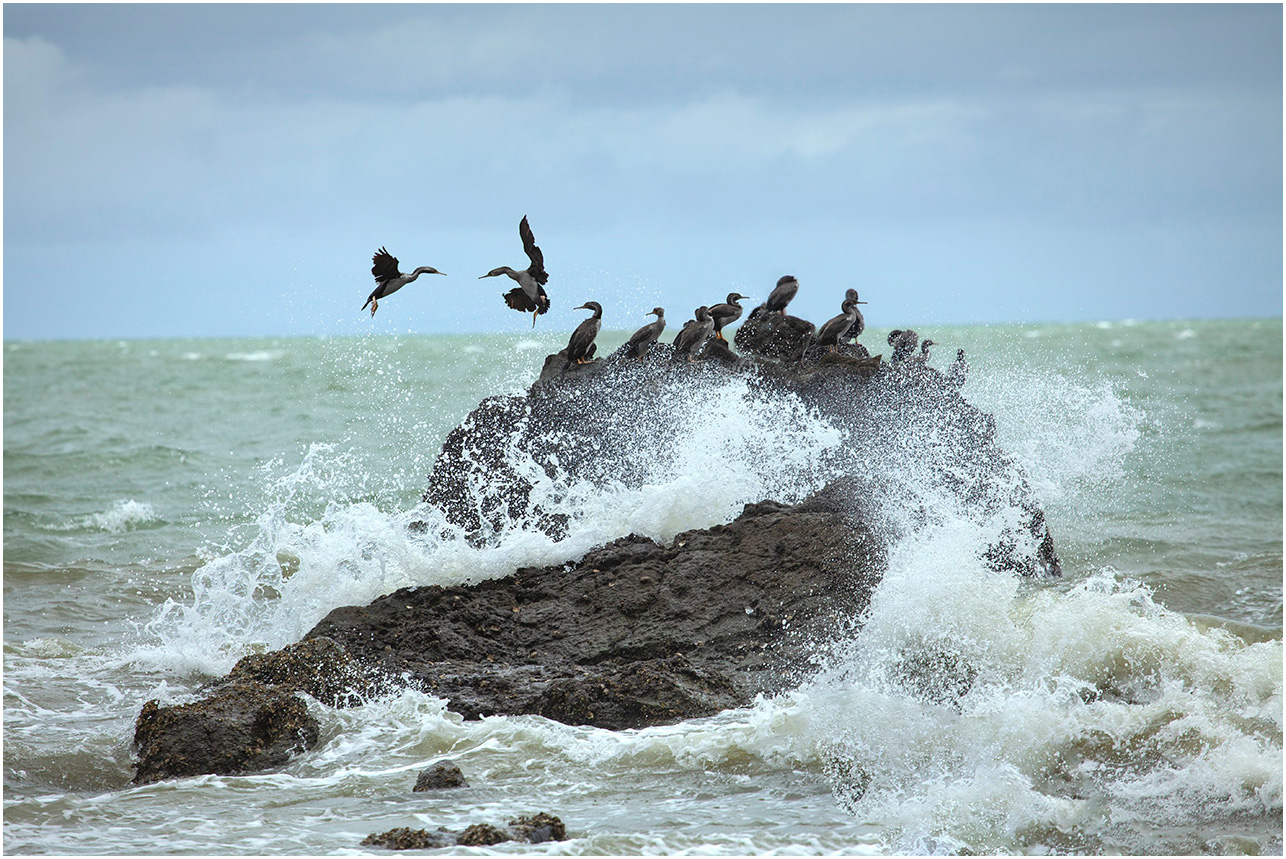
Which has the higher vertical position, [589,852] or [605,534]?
[605,534]

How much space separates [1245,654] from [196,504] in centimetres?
1196

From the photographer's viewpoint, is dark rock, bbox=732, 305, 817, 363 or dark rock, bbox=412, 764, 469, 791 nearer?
dark rock, bbox=412, 764, 469, 791

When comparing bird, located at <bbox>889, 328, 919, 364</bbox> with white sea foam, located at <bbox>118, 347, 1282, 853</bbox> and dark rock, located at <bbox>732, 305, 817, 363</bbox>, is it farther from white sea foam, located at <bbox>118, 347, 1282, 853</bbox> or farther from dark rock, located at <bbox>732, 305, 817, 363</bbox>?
white sea foam, located at <bbox>118, 347, 1282, 853</bbox>

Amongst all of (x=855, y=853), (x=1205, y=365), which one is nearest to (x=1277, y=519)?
(x=855, y=853)

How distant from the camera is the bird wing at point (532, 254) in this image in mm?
7457

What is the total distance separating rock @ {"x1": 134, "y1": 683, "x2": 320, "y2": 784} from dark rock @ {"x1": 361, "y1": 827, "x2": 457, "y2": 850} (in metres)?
1.09

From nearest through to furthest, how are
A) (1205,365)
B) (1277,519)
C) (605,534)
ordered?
1. (605,534)
2. (1277,519)
3. (1205,365)

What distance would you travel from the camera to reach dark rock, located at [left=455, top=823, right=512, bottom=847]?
402 cm

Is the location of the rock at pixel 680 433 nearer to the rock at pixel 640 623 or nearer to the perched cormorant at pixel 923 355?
the perched cormorant at pixel 923 355

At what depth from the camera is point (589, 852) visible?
4.04 m

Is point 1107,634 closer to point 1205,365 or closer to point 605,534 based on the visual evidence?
point 605,534

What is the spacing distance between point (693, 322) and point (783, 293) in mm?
870

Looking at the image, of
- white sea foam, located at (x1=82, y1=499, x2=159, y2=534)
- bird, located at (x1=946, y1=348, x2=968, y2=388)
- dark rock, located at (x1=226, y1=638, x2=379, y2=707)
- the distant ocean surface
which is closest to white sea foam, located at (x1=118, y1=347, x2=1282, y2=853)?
the distant ocean surface

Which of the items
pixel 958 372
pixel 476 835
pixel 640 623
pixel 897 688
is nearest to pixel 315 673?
pixel 640 623
